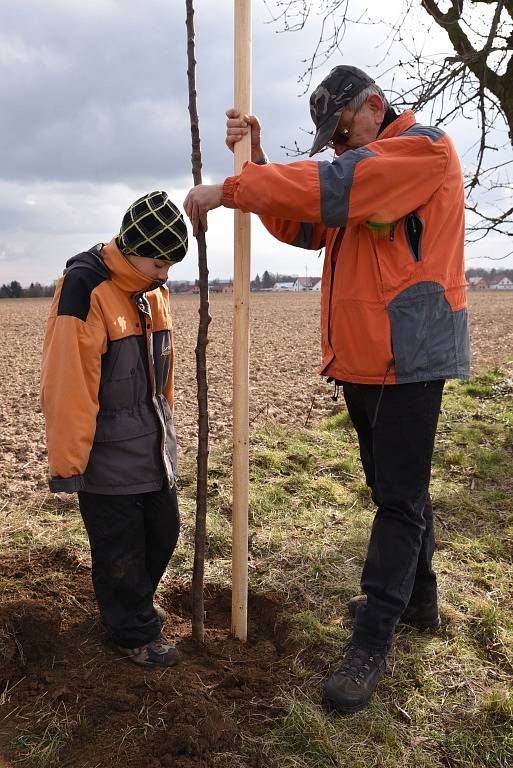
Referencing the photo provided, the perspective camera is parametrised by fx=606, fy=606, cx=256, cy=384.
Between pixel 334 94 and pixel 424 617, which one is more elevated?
pixel 334 94

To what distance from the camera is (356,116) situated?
258 cm

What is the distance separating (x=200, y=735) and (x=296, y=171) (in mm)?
2189

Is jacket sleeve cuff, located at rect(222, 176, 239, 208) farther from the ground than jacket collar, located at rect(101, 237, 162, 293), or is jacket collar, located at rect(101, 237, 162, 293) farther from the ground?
jacket sleeve cuff, located at rect(222, 176, 239, 208)

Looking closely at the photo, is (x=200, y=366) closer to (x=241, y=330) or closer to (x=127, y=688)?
(x=241, y=330)

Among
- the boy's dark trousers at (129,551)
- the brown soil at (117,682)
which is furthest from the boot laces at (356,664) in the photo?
the boy's dark trousers at (129,551)

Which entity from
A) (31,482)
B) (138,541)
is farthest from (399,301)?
(31,482)

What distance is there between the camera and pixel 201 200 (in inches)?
94.0

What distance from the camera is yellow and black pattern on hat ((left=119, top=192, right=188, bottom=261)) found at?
2512 millimetres

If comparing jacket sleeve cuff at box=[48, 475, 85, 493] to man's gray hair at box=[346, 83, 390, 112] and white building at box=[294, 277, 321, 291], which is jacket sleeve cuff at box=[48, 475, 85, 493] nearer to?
man's gray hair at box=[346, 83, 390, 112]

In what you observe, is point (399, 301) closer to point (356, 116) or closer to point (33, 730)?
point (356, 116)

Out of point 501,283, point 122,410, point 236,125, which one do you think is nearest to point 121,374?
point 122,410

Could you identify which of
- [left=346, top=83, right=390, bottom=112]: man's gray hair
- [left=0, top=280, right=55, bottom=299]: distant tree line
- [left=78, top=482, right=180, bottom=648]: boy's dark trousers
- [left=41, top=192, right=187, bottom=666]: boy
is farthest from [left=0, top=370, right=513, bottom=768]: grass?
[left=0, top=280, right=55, bottom=299]: distant tree line

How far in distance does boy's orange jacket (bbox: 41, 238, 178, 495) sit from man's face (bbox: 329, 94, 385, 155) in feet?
3.48

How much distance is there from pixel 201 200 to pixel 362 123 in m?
0.80
